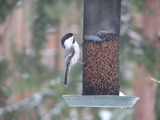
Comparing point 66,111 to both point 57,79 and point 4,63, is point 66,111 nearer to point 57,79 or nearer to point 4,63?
point 57,79

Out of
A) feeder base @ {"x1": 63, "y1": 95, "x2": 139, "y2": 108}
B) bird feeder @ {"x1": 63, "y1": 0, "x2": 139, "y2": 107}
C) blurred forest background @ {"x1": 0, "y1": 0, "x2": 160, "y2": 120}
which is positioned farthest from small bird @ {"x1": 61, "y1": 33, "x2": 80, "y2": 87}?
blurred forest background @ {"x1": 0, "y1": 0, "x2": 160, "y2": 120}

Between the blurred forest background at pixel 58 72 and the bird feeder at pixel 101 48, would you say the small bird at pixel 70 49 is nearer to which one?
the bird feeder at pixel 101 48

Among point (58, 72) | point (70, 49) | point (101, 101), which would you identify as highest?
point (70, 49)

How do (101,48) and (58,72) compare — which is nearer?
(101,48)

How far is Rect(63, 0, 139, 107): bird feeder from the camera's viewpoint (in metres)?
4.55

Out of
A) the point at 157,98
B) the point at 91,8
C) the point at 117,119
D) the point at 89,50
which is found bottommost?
the point at 117,119

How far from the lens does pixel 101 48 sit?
15.2 ft

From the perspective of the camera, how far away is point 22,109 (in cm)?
839

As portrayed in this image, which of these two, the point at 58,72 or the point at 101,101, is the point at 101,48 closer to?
the point at 101,101

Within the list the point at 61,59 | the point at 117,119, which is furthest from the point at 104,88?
the point at 61,59

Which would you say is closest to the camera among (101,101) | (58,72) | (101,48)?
(101,101)

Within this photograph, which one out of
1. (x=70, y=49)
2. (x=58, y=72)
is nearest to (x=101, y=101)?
(x=70, y=49)

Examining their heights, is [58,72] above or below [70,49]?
below

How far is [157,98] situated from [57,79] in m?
2.30
